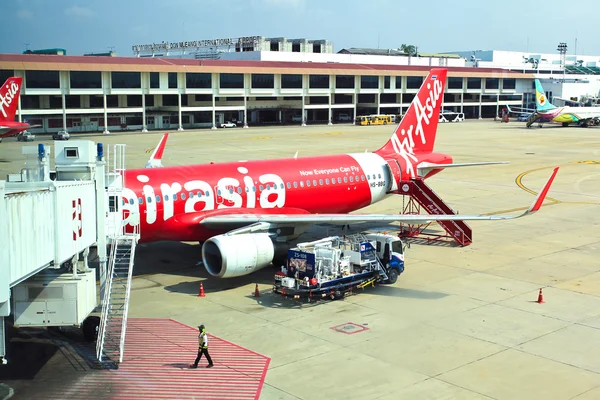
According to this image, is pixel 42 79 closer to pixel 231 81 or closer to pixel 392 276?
pixel 231 81

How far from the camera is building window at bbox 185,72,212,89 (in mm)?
115512

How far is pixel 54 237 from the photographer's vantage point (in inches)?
674

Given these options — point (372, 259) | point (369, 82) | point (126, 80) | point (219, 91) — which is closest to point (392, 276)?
point (372, 259)

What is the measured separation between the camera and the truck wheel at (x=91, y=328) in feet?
75.3

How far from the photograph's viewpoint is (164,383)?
19.7 metres

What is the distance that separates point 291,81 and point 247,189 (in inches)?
3886

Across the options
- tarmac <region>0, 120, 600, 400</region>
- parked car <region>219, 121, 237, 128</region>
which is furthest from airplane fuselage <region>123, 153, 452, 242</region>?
parked car <region>219, 121, 237, 128</region>

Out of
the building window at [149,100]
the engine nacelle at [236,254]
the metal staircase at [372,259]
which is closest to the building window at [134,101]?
the building window at [149,100]

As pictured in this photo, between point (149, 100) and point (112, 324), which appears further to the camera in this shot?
point (149, 100)

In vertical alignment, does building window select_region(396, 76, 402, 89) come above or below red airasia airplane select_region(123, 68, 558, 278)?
above

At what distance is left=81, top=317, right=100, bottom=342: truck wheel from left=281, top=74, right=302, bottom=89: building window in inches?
4257

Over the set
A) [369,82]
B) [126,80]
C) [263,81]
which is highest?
[369,82]

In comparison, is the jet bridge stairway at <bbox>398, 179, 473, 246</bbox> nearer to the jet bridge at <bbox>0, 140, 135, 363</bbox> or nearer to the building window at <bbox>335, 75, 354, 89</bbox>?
the jet bridge at <bbox>0, 140, 135, 363</bbox>

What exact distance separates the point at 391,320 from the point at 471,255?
440 inches
